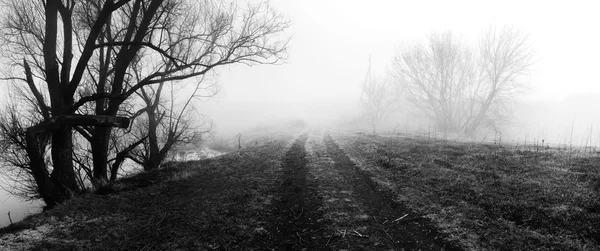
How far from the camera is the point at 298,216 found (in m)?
5.48

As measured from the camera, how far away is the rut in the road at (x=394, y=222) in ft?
14.0

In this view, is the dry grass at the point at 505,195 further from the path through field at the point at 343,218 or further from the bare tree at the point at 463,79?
the bare tree at the point at 463,79

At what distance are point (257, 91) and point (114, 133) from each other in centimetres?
18266

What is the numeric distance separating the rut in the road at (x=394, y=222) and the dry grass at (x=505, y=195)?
0.84ft

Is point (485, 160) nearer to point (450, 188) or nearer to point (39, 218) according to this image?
point (450, 188)

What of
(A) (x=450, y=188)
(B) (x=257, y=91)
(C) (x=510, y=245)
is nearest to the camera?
(C) (x=510, y=245)

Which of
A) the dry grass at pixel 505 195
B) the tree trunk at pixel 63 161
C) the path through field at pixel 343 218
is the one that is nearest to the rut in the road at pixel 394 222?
the path through field at pixel 343 218

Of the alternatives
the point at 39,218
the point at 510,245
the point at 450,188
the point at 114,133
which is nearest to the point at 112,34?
the point at 114,133

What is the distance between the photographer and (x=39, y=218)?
5410mm

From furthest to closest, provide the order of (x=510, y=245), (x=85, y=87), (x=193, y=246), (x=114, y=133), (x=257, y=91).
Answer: (x=257, y=91)
(x=114, y=133)
(x=85, y=87)
(x=193, y=246)
(x=510, y=245)

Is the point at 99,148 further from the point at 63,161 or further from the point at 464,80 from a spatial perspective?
the point at 464,80

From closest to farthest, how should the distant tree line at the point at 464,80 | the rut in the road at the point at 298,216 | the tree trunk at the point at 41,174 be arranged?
the rut in the road at the point at 298,216 < the tree trunk at the point at 41,174 < the distant tree line at the point at 464,80

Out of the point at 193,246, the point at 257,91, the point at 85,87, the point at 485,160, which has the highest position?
the point at 257,91

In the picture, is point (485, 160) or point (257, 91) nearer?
point (485, 160)
